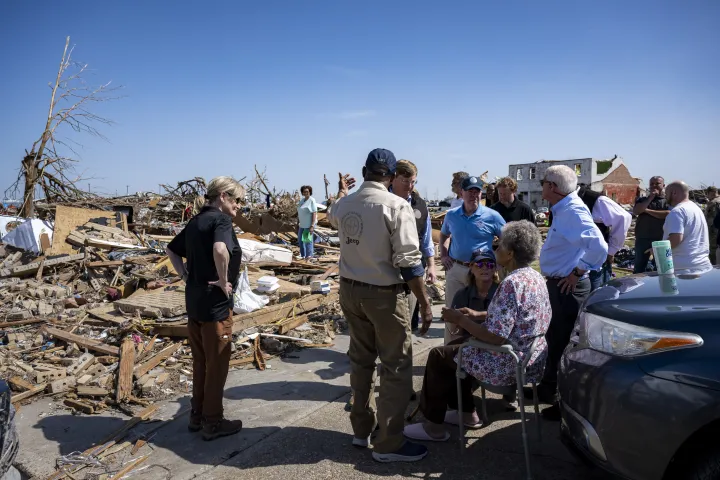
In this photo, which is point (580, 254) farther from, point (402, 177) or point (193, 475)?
point (193, 475)

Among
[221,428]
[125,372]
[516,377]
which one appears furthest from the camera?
[125,372]

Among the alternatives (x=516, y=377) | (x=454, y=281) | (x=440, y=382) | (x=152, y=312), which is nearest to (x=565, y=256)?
(x=454, y=281)

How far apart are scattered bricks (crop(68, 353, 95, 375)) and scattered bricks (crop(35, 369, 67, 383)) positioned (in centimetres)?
10

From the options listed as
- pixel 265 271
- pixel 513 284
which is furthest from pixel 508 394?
pixel 265 271

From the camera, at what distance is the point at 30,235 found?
11.3 meters

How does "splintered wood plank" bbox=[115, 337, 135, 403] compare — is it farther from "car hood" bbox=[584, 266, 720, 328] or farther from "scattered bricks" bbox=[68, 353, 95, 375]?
"car hood" bbox=[584, 266, 720, 328]

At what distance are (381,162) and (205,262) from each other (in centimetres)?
160

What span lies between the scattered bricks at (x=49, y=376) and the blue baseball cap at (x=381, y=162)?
4.08 meters

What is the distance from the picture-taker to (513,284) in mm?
3309

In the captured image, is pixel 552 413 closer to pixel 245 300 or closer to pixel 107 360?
pixel 245 300

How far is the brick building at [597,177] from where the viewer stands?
5562 cm

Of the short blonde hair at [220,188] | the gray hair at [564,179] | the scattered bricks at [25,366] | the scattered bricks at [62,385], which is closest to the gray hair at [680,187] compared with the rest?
the gray hair at [564,179]

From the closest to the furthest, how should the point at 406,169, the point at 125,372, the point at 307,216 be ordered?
the point at 406,169
the point at 125,372
the point at 307,216

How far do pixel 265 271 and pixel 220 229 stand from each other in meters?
6.19
